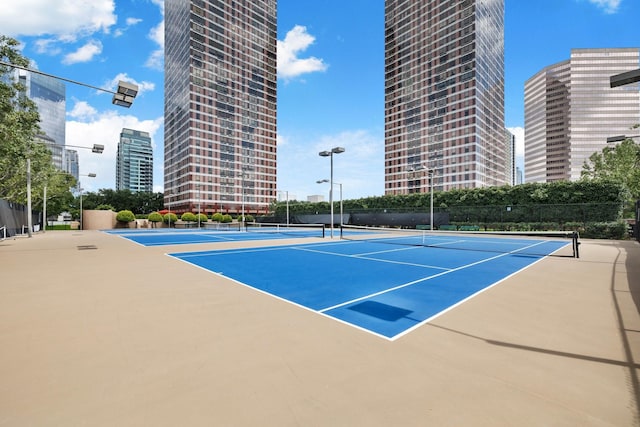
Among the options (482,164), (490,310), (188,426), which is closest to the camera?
(188,426)

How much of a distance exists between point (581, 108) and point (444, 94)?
98.2m

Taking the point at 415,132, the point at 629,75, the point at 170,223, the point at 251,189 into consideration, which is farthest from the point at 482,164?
the point at 629,75

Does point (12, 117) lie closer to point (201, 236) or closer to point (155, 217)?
point (201, 236)

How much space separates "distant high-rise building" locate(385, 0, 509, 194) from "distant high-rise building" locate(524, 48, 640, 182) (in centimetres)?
6989

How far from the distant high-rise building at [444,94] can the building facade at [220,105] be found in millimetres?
46277

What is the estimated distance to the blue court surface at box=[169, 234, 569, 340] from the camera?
5605 mm

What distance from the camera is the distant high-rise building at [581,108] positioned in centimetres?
13250

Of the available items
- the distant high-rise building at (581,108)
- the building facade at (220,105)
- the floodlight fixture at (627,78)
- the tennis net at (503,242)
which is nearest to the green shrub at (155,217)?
the building facade at (220,105)

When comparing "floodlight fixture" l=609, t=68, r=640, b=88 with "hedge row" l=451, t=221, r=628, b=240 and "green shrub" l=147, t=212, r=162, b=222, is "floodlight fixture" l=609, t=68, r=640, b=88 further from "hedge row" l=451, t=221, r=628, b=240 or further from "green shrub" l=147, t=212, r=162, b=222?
"green shrub" l=147, t=212, r=162, b=222

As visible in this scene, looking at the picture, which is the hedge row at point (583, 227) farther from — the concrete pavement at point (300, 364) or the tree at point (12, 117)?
the tree at point (12, 117)

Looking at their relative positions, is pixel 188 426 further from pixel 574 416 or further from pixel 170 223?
pixel 170 223

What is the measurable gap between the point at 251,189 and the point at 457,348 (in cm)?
10160

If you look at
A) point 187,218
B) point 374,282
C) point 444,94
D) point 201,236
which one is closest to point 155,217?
point 187,218

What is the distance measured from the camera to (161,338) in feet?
14.6
